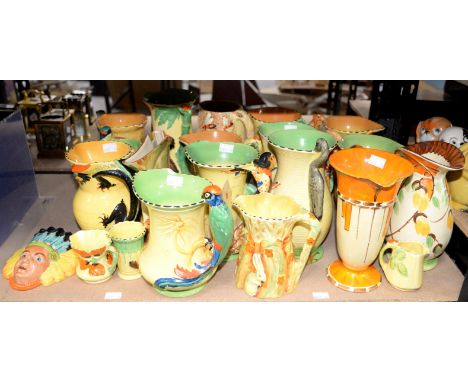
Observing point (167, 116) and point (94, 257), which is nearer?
point (94, 257)

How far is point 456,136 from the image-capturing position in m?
1.86

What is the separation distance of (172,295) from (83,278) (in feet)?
1.01

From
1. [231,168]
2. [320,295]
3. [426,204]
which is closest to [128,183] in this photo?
[231,168]

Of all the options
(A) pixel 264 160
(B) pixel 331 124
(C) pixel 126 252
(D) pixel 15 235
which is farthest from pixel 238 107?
(D) pixel 15 235

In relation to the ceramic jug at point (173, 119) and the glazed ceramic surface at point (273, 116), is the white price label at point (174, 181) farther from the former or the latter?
the glazed ceramic surface at point (273, 116)

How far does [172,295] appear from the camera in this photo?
1.44 m

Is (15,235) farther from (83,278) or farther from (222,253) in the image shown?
(222,253)

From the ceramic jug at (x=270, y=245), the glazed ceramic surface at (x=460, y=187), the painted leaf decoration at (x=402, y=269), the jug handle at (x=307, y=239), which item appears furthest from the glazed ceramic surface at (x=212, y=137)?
the glazed ceramic surface at (x=460, y=187)

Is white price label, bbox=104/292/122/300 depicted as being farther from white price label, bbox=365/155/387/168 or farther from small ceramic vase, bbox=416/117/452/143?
small ceramic vase, bbox=416/117/452/143

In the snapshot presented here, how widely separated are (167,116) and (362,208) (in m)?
0.98

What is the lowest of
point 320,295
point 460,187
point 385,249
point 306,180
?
point 320,295

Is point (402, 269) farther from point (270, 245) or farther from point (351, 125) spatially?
point (351, 125)

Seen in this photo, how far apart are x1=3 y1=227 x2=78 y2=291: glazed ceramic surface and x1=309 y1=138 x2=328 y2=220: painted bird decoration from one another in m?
0.84

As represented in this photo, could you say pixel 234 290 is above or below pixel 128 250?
below
